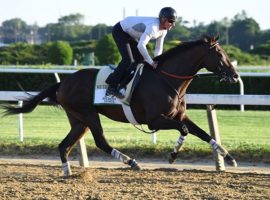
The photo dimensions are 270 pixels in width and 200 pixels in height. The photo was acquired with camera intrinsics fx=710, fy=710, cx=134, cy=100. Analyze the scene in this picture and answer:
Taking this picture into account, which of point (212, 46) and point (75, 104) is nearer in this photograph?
point (212, 46)

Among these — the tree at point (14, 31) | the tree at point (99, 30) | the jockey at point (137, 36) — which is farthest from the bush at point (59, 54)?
the tree at point (14, 31)

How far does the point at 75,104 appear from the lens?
8.85m

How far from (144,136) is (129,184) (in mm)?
5147

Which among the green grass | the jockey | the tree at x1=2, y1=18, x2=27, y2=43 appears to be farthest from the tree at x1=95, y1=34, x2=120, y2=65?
the tree at x1=2, y1=18, x2=27, y2=43

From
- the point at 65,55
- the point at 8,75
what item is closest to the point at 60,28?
the point at 65,55

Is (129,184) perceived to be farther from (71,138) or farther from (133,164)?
(71,138)

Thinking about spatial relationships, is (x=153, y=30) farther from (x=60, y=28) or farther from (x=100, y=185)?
(x=60, y=28)

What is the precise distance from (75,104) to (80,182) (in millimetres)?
1519

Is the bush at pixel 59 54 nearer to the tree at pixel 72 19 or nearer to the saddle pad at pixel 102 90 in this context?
the saddle pad at pixel 102 90

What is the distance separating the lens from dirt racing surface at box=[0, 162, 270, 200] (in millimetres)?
6633

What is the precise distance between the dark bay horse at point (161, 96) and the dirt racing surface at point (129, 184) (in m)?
0.28

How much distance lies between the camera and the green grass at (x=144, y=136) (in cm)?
1026

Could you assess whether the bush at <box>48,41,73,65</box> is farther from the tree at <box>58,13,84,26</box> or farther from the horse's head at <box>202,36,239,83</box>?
the tree at <box>58,13,84,26</box>

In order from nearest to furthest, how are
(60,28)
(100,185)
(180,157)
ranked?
(100,185), (180,157), (60,28)
